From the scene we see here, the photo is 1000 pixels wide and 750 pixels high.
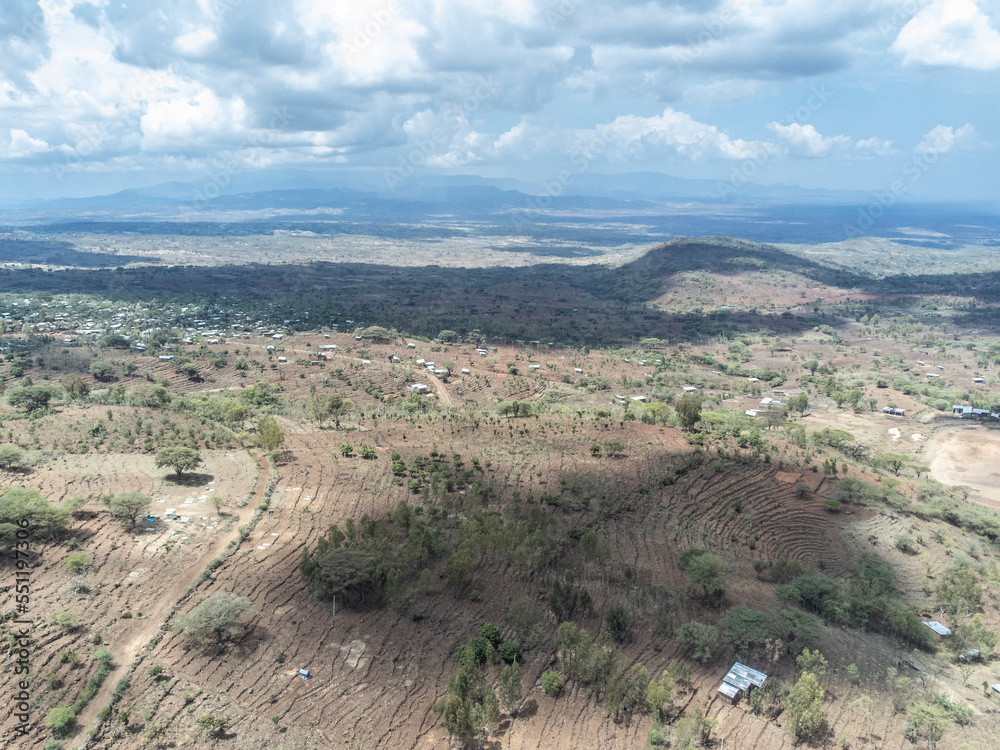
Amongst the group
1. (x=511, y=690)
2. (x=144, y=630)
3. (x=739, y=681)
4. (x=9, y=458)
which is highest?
(x=9, y=458)

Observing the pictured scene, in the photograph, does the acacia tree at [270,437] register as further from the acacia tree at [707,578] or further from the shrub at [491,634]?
the acacia tree at [707,578]

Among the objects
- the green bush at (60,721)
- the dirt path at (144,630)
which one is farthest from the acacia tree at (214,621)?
the green bush at (60,721)

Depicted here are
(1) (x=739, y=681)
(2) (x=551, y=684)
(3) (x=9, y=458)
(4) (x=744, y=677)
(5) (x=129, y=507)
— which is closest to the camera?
(2) (x=551, y=684)

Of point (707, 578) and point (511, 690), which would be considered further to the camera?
point (707, 578)

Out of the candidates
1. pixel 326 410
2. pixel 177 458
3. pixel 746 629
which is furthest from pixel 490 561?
pixel 326 410

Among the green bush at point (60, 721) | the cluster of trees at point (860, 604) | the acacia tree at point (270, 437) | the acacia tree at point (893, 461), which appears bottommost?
the acacia tree at point (893, 461)

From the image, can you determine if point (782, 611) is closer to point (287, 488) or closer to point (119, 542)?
point (287, 488)

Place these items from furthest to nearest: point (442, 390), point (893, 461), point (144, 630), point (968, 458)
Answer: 1. point (442, 390)
2. point (968, 458)
3. point (893, 461)
4. point (144, 630)

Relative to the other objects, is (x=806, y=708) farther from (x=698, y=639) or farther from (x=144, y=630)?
(x=144, y=630)

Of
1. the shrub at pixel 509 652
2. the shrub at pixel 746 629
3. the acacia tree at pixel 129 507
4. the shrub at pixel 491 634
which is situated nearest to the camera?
the shrub at pixel 509 652
